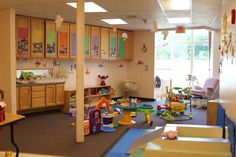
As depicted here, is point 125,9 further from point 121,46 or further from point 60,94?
point 121,46

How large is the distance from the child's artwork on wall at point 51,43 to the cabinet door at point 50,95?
0.89 metres

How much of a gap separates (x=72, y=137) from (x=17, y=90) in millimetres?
2289

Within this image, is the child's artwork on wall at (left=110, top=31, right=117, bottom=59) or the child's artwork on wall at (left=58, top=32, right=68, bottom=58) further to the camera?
the child's artwork on wall at (left=110, top=31, right=117, bottom=59)

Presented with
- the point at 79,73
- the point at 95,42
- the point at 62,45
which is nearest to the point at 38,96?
the point at 62,45

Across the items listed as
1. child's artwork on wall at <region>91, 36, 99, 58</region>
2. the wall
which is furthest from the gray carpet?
child's artwork on wall at <region>91, 36, 99, 58</region>

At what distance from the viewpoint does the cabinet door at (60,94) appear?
757 centimetres

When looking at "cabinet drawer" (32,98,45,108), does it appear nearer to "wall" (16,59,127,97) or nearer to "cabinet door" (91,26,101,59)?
"wall" (16,59,127,97)

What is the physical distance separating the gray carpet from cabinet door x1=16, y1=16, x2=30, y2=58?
165cm

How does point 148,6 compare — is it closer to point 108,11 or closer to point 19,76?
point 108,11

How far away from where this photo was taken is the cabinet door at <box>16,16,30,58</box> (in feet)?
22.5

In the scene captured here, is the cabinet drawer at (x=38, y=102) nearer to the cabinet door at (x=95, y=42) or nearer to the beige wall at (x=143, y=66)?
the cabinet door at (x=95, y=42)

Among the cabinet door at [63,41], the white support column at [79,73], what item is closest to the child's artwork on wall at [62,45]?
the cabinet door at [63,41]

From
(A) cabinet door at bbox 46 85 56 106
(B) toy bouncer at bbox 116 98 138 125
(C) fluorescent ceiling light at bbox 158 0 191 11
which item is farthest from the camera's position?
(A) cabinet door at bbox 46 85 56 106

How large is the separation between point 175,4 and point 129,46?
4.82 metres
